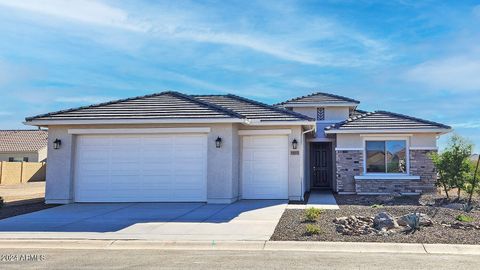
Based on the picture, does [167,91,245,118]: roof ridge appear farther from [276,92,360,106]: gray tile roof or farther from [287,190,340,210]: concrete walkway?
[276,92,360,106]: gray tile roof

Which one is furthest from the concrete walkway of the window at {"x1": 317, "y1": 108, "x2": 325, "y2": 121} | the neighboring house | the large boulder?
the neighboring house

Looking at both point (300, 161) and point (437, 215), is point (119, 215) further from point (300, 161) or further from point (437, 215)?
point (437, 215)

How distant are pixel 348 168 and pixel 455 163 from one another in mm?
4325

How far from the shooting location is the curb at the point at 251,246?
8238mm

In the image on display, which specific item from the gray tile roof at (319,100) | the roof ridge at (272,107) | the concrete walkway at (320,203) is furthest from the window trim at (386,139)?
the gray tile roof at (319,100)

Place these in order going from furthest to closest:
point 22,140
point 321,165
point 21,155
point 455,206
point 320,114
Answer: point 22,140 < point 21,155 < point 320,114 < point 321,165 < point 455,206

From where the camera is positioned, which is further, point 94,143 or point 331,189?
point 331,189

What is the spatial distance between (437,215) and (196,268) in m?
7.66

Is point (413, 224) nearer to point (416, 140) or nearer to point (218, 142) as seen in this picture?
point (218, 142)

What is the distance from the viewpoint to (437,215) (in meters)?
11.8

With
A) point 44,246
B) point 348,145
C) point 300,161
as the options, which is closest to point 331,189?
point 348,145

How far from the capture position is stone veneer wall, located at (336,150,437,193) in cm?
1820

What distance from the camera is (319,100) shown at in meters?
23.5

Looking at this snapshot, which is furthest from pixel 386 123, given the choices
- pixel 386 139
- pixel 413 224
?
pixel 413 224
